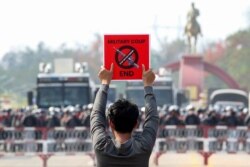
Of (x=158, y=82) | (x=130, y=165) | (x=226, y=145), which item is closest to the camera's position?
(x=130, y=165)

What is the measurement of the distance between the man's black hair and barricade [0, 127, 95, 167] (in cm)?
1832

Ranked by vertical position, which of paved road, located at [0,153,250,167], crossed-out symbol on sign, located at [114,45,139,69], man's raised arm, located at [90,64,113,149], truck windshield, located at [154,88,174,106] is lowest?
paved road, located at [0,153,250,167]

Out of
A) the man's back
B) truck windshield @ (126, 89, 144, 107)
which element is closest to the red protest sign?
the man's back

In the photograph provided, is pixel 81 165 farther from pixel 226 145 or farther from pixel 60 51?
pixel 60 51

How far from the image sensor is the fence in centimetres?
2539

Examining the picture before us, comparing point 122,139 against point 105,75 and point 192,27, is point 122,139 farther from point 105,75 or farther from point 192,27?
point 192,27

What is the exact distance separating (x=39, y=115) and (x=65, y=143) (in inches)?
274

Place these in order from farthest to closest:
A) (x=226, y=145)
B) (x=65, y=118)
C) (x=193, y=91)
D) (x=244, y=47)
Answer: (x=244, y=47), (x=193, y=91), (x=65, y=118), (x=226, y=145)

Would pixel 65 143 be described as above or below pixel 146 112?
below

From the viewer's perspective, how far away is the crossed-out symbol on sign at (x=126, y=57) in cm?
751

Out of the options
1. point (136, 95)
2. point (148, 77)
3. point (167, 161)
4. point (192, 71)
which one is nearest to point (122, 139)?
point (148, 77)

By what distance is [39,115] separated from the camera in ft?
107

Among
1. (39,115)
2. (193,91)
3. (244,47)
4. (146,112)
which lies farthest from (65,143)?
(244,47)

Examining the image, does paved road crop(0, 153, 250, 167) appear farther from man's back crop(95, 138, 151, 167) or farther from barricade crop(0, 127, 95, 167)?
man's back crop(95, 138, 151, 167)
